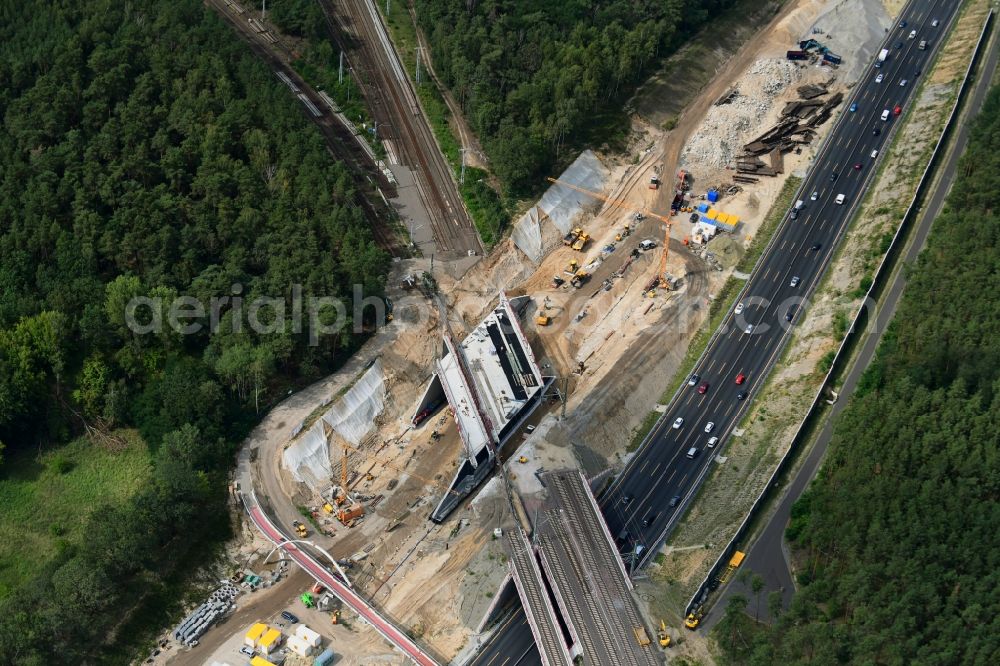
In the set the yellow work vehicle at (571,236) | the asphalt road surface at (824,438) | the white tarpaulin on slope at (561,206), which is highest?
the white tarpaulin on slope at (561,206)

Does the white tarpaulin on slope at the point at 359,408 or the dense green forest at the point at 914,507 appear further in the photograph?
the white tarpaulin on slope at the point at 359,408

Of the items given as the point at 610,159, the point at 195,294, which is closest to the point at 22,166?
the point at 195,294

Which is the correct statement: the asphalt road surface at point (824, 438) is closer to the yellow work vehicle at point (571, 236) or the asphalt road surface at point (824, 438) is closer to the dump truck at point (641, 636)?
the dump truck at point (641, 636)

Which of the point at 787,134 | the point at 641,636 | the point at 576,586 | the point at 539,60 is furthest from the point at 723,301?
the point at 641,636

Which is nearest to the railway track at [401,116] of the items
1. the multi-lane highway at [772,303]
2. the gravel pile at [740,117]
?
the gravel pile at [740,117]

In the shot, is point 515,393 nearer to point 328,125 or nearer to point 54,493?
point 54,493

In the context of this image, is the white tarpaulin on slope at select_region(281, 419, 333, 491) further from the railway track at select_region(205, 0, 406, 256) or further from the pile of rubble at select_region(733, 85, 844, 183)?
the pile of rubble at select_region(733, 85, 844, 183)

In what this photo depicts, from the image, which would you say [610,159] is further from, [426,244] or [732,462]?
[732,462]
